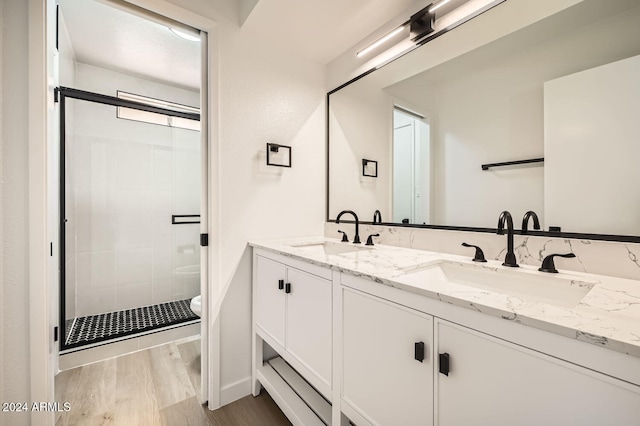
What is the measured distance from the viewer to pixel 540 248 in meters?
1.09

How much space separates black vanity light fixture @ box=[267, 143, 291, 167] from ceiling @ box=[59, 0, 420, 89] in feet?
2.32

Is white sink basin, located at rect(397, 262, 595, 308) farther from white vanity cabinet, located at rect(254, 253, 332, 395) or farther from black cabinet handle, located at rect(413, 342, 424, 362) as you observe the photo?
white vanity cabinet, located at rect(254, 253, 332, 395)

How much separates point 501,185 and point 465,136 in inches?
12.4

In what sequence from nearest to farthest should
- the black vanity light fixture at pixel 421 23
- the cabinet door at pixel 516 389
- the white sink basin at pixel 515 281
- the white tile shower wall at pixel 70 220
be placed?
the cabinet door at pixel 516 389 → the white sink basin at pixel 515 281 → the black vanity light fixture at pixel 421 23 → the white tile shower wall at pixel 70 220

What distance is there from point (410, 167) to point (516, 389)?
4.04 ft

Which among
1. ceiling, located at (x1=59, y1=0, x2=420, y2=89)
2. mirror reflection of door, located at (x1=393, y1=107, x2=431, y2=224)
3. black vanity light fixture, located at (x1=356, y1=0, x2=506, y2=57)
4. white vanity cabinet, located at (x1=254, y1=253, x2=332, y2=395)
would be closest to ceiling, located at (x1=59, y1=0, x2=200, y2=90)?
ceiling, located at (x1=59, y1=0, x2=420, y2=89)

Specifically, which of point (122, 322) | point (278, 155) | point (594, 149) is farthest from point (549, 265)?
point (122, 322)

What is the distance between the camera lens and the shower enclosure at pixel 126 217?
2.50 metres

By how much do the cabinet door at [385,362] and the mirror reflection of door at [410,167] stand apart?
78cm

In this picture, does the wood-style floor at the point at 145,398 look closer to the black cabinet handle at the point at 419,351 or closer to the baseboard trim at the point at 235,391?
the baseboard trim at the point at 235,391

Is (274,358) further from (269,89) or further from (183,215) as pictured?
(183,215)

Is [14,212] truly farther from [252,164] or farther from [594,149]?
[594,149]

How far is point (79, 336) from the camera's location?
89.0 inches

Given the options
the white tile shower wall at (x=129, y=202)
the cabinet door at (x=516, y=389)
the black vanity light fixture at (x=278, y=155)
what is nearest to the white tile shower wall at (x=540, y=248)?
the cabinet door at (x=516, y=389)
